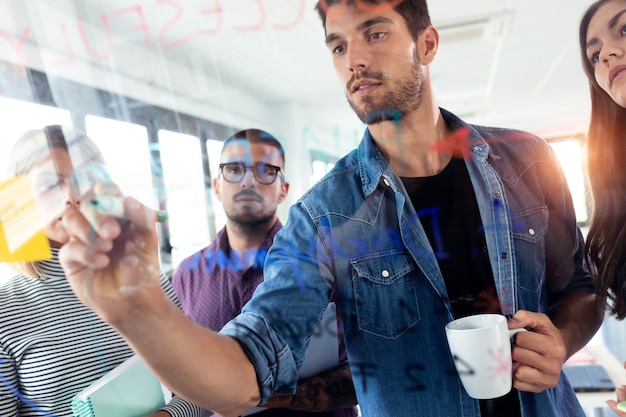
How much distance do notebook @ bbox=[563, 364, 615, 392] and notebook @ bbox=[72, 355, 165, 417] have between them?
699mm

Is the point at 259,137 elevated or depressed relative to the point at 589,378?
elevated

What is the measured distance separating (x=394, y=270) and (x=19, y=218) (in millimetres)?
259

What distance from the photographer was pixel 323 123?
0.42 meters

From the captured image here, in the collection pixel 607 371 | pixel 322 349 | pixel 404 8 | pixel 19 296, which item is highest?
pixel 404 8

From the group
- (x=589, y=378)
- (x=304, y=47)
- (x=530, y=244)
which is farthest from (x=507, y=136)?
(x=589, y=378)

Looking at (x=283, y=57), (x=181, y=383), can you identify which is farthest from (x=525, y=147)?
(x=181, y=383)

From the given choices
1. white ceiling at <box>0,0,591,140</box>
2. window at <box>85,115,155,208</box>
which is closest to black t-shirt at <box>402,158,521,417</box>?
white ceiling at <box>0,0,591,140</box>

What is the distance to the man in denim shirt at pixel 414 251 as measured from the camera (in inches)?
12.5

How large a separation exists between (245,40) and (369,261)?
0.22 meters

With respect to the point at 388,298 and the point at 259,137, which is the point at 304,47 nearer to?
the point at 259,137

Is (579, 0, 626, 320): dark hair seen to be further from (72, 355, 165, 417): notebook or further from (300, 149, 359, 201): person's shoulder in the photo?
(72, 355, 165, 417): notebook

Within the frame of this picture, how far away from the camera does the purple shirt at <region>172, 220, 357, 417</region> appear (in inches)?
14.3

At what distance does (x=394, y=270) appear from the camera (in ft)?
1.18

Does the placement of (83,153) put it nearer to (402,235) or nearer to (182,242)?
(182,242)
